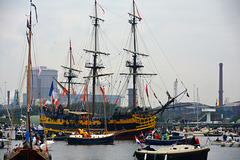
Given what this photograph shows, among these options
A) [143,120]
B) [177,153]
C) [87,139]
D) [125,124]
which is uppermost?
[143,120]

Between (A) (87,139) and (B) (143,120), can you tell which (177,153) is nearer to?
(A) (87,139)

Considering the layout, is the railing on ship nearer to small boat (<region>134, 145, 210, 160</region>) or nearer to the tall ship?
the tall ship

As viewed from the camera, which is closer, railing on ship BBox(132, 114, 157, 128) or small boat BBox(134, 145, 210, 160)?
small boat BBox(134, 145, 210, 160)

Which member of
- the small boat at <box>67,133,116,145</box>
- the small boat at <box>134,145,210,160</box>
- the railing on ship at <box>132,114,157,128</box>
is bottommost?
the small boat at <box>67,133,116,145</box>

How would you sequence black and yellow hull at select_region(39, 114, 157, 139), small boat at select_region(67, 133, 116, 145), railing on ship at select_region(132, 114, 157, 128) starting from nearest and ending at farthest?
small boat at select_region(67, 133, 116, 145)
railing on ship at select_region(132, 114, 157, 128)
black and yellow hull at select_region(39, 114, 157, 139)

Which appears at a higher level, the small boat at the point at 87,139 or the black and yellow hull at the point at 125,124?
the black and yellow hull at the point at 125,124

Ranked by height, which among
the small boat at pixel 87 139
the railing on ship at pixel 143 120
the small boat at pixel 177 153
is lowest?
the small boat at pixel 87 139

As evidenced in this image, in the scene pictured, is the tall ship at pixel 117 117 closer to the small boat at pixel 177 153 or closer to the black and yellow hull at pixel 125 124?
the black and yellow hull at pixel 125 124

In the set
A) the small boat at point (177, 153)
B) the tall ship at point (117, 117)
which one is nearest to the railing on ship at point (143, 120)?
the tall ship at point (117, 117)

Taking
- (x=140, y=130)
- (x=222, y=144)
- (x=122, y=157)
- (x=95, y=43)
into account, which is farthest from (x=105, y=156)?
(x=95, y=43)

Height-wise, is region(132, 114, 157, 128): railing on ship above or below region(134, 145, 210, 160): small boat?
above

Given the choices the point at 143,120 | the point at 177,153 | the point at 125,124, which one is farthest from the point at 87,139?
the point at 177,153

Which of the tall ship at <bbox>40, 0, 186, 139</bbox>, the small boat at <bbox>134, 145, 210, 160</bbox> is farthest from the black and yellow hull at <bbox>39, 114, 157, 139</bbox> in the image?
the small boat at <bbox>134, 145, 210, 160</bbox>

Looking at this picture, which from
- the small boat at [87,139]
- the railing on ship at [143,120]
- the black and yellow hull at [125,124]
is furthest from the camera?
the black and yellow hull at [125,124]
